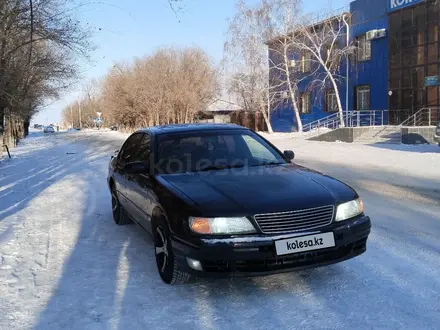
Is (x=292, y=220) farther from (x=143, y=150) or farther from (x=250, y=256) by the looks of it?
(x=143, y=150)

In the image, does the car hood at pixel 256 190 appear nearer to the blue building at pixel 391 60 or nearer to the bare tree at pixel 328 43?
the blue building at pixel 391 60

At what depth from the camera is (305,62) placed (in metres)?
37.9

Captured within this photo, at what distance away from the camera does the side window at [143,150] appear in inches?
201

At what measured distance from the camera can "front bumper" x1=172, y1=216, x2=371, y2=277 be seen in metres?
3.39

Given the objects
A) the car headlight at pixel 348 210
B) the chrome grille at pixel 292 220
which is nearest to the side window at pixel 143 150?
the chrome grille at pixel 292 220

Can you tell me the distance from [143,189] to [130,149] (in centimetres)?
145

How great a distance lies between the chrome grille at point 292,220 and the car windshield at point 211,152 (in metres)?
1.31

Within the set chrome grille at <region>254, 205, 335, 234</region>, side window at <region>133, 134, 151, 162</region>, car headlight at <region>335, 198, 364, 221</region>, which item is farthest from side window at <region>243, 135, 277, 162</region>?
chrome grille at <region>254, 205, 335, 234</region>

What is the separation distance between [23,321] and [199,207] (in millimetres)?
1595

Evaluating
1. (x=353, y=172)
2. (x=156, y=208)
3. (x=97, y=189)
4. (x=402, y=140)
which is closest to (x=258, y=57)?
(x=402, y=140)

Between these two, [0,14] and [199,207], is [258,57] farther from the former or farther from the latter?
[199,207]

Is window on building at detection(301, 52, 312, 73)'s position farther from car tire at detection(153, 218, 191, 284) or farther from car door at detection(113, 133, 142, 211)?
car tire at detection(153, 218, 191, 284)

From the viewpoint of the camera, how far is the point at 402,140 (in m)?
22.2

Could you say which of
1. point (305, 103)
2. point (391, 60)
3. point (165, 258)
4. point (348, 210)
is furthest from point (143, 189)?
point (305, 103)
